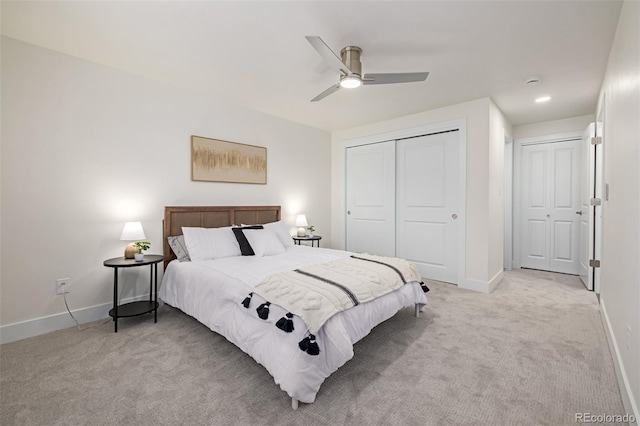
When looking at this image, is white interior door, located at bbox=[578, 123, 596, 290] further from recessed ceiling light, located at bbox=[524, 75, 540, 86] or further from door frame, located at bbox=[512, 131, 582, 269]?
recessed ceiling light, located at bbox=[524, 75, 540, 86]

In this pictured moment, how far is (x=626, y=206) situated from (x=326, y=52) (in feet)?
7.05

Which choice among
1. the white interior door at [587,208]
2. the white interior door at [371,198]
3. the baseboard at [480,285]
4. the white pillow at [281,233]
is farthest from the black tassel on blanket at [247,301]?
the white interior door at [587,208]

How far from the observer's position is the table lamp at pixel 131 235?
276 cm

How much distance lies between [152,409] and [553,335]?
10.1 feet

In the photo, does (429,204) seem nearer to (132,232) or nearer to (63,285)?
(132,232)

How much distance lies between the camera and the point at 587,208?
3836 millimetres

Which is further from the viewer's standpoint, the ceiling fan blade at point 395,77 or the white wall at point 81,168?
the white wall at point 81,168

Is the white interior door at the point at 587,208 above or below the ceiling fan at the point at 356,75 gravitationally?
below

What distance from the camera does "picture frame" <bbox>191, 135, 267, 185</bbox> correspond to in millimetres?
3558

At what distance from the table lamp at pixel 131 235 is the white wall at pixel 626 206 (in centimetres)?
360

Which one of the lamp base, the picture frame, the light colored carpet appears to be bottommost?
the light colored carpet

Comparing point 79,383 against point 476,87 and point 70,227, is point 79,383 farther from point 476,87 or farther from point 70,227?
point 476,87

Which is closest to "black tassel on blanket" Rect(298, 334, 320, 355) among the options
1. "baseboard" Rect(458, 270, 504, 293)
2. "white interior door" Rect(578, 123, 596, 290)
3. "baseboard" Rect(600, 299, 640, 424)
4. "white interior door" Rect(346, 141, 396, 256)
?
"baseboard" Rect(600, 299, 640, 424)

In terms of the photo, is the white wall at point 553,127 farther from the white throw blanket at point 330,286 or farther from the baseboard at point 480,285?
the white throw blanket at point 330,286
